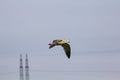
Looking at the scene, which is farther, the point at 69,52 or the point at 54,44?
the point at 69,52

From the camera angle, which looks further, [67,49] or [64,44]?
[67,49]

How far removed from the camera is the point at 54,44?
12273 millimetres

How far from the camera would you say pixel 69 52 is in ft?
43.4

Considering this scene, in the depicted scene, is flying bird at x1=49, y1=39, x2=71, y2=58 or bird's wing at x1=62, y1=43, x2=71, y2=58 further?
bird's wing at x1=62, y1=43, x2=71, y2=58

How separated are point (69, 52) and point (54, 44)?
1.07m

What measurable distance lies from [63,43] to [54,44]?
0.32m

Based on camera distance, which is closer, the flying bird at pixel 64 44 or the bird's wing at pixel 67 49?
the flying bird at pixel 64 44

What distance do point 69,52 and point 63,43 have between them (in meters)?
0.80

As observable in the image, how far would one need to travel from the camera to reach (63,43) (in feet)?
41.0
